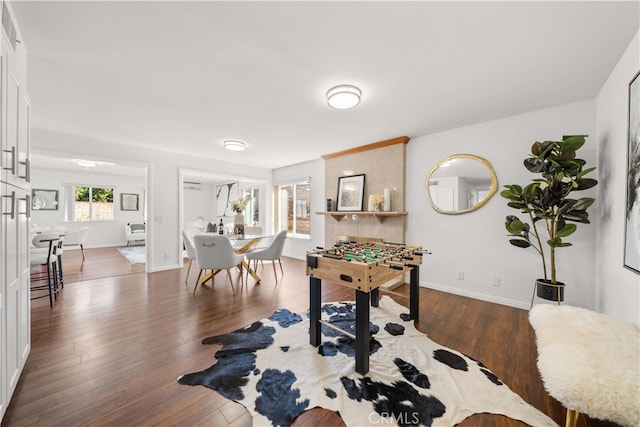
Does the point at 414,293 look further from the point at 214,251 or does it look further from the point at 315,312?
the point at 214,251

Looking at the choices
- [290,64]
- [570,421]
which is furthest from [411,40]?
[570,421]

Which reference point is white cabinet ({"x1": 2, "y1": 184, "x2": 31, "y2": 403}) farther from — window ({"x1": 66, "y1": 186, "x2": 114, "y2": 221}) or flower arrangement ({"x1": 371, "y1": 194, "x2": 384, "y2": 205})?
window ({"x1": 66, "y1": 186, "x2": 114, "y2": 221})

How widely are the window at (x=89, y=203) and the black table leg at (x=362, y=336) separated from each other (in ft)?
30.7

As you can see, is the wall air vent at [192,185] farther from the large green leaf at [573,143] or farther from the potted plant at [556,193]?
the large green leaf at [573,143]

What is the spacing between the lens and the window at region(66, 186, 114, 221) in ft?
23.9

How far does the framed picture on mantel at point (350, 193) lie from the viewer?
14.7 feet

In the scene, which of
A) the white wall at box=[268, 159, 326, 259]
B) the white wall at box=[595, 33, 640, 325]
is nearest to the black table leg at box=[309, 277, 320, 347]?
the white wall at box=[595, 33, 640, 325]

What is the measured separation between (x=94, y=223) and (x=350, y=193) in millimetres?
8164

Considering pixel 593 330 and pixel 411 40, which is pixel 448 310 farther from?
pixel 411 40

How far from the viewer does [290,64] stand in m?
2.06

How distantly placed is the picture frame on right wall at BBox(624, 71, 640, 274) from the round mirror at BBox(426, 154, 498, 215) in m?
1.42

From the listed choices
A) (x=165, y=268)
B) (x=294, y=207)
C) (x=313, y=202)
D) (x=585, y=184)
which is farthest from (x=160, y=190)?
(x=585, y=184)

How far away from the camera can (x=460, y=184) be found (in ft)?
11.4

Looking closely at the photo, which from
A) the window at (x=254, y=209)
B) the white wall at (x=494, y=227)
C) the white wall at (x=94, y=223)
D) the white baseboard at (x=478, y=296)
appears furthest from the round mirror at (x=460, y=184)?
the white wall at (x=94, y=223)
